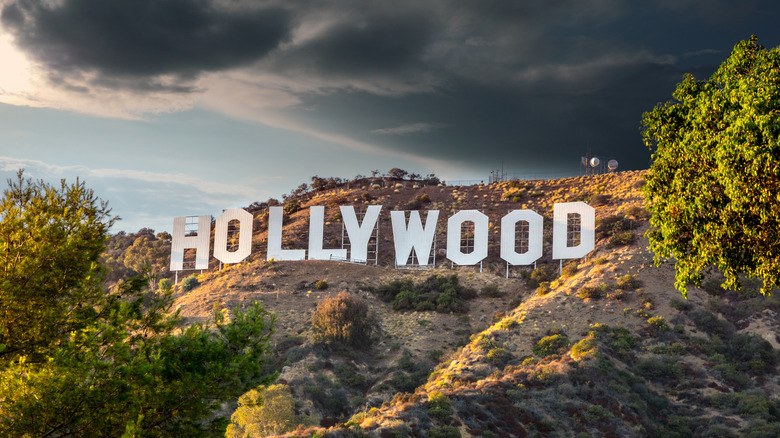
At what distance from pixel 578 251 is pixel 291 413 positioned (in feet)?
109

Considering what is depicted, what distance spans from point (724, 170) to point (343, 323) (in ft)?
121

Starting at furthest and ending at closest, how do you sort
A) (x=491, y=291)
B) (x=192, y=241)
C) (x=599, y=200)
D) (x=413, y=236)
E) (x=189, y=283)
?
(x=599, y=200)
(x=192, y=241)
(x=189, y=283)
(x=413, y=236)
(x=491, y=291)

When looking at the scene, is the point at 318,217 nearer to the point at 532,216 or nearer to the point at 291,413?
the point at 532,216

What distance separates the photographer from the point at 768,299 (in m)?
47.6

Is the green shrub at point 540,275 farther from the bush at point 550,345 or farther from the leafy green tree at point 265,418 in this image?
the leafy green tree at point 265,418

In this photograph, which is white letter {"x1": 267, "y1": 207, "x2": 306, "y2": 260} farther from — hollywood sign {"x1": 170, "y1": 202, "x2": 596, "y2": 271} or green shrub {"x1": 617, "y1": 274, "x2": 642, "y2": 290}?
green shrub {"x1": 617, "y1": 274, "x2": 642, "y2": 290}

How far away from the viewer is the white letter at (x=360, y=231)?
6397 cm

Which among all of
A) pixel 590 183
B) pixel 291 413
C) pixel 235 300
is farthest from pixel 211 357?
pixel 590 183

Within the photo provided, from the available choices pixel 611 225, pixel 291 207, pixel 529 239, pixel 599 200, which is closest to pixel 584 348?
pixel 529 239

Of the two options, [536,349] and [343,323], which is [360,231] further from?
[536,349]

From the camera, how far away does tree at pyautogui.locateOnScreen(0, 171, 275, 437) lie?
38.7 ft

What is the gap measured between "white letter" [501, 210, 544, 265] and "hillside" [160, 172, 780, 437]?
223 cm

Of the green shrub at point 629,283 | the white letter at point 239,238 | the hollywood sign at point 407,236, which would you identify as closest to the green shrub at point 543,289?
the hollywood sign at point 407,236

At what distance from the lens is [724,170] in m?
17.0
